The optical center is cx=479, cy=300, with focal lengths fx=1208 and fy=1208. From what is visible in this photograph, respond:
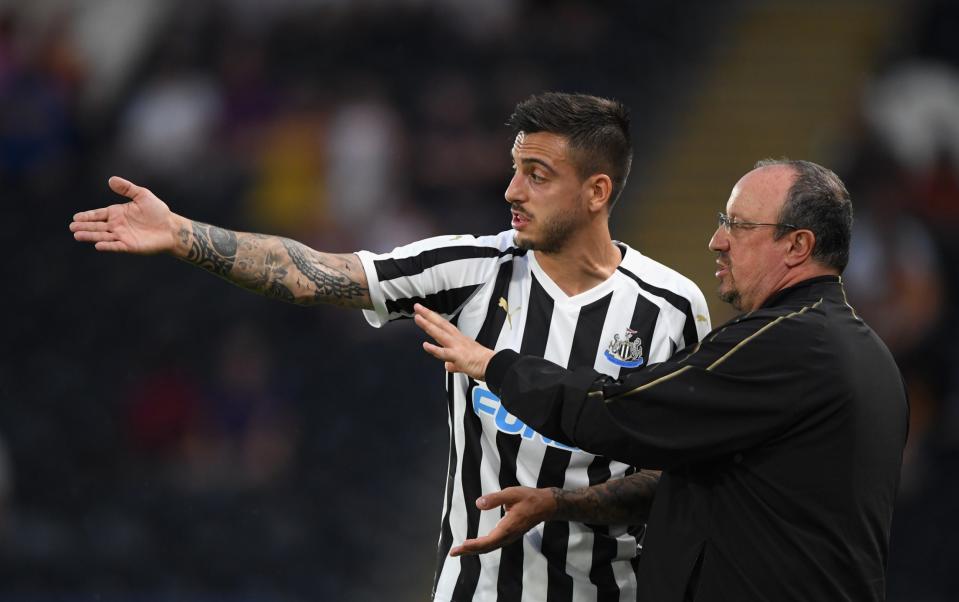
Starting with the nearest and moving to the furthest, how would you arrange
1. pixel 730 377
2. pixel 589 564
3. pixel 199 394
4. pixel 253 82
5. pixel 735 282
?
pixel 730 377 < pixel 735 282 < pixel 589 564 < pixel 199 394 < pixel 253 82

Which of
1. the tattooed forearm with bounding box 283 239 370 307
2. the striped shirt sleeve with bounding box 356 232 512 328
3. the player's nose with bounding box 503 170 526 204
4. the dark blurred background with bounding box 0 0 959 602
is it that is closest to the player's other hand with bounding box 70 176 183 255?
the tattooed forearm with bounding box 283 239 370 307

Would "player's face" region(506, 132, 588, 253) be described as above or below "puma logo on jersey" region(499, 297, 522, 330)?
above

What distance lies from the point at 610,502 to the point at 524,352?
1.52 ft

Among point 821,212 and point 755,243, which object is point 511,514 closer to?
point 755,243

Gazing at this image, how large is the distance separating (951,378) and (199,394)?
465 centimetres

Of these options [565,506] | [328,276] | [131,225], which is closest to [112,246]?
[131,225]

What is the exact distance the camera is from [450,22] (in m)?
9.30

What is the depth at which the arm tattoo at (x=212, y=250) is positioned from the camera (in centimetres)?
303

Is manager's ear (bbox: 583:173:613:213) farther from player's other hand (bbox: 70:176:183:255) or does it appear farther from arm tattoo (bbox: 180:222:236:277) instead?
player's other hand (bbox: 70:176:183:255)

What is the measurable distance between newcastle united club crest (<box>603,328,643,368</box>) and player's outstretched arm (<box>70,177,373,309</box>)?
67cm

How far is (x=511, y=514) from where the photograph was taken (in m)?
3.01

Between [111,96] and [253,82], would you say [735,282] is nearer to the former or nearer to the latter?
[253,82]

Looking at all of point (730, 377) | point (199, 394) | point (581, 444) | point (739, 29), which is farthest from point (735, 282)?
point (739, 29)

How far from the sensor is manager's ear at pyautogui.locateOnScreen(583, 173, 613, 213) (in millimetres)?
3398
